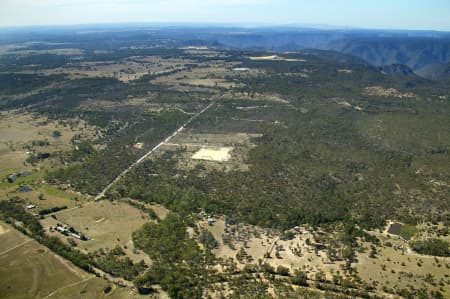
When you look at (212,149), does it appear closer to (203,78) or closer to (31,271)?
(31,271)

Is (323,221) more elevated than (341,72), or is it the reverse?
(341,72)

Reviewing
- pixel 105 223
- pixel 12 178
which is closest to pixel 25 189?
pixel 12 178

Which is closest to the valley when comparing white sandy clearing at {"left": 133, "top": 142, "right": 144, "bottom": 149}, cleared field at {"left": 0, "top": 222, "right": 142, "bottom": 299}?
cleared field at {"left": 0, "top": 222, "right": 142, "bottom": 299}

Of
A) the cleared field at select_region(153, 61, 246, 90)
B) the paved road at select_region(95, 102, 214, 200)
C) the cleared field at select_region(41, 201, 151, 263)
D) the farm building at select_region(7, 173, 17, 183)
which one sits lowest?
the cleared field at select_region(41, 201, 151, 263)

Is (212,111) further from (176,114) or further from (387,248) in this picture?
(387,248)

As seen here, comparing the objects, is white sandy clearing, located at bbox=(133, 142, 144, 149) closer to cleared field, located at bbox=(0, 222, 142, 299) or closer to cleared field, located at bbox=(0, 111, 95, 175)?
cleared field, located at bbox=(0, 111, 95, 175)

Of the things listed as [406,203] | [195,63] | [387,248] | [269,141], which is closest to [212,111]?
[269,141]
